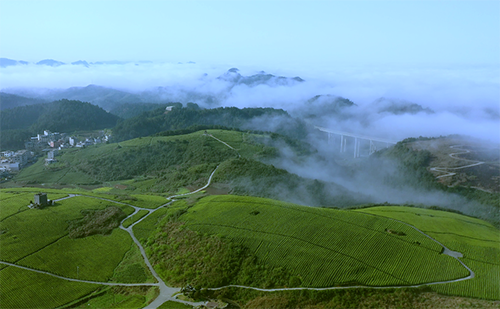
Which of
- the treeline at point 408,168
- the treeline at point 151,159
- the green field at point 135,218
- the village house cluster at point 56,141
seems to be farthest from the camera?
the village house cluster at point 56,141

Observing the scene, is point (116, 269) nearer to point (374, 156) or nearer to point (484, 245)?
point (484, 245)

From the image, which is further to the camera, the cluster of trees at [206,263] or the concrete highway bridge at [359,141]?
the concrete highway bridge at [359,141]

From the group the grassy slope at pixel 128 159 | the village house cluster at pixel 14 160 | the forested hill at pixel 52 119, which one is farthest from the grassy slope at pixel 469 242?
the forested hill at pixel 52 119

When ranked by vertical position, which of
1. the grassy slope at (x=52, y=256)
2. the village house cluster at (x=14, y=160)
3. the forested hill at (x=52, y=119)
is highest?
the forested hill at (x=52, y=119)

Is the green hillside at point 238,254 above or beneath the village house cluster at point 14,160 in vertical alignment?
above

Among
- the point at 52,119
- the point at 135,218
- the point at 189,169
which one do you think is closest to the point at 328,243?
the point at 135,218

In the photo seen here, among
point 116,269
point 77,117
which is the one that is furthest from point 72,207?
point 77,117

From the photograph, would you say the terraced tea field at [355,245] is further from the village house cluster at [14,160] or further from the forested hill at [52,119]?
the forested hill at [52,119]

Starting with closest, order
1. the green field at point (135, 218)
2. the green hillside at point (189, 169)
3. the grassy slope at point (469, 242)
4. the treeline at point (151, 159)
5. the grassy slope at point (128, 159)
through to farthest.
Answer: the grassy slope at point (469, 242) → the green field at point (135, 218) → the green hillside at point (189, 169) → the grassy slope at point (128, 159) → the treeline at point (151, 159)
